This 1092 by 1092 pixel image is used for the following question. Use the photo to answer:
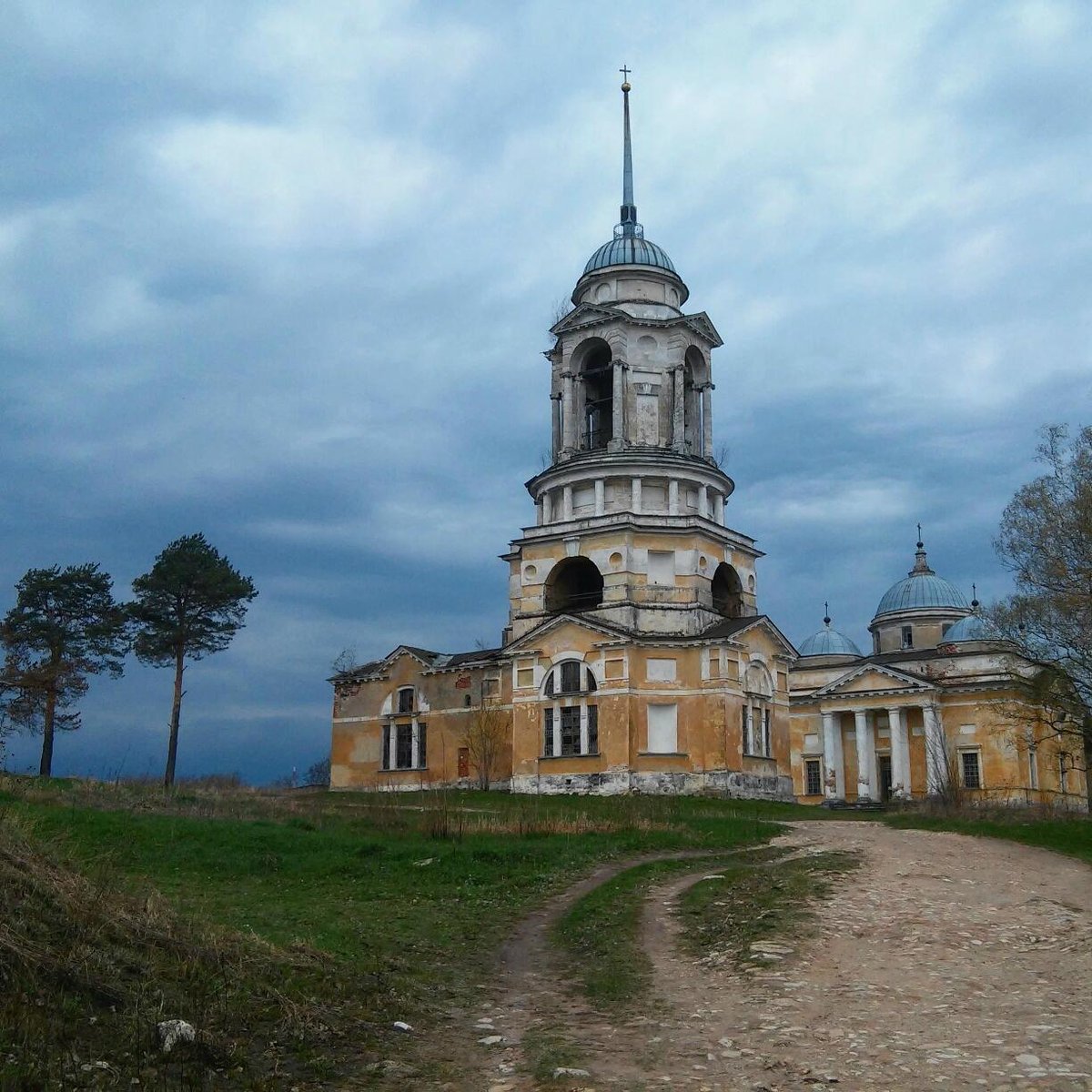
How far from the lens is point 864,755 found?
62.1m

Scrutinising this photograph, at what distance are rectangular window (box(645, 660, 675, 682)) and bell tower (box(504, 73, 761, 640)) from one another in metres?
1.32

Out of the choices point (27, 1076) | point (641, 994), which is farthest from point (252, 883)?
point (27, 1076)

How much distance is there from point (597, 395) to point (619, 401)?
3.56 metres

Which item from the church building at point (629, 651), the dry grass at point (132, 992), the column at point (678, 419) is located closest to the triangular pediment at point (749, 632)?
the church building at point (629, 651)

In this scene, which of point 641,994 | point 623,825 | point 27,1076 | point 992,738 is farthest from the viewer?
point 992,738

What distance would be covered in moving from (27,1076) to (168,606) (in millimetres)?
47434

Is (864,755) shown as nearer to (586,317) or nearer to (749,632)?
(749,632)

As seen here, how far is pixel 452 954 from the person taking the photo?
14.0 metres

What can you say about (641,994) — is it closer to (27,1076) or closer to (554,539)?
(27,1076)

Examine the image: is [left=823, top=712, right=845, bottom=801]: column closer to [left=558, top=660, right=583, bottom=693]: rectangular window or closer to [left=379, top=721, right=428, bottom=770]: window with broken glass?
[left=558, top=660, right=583, bottom=693]: rectangular window

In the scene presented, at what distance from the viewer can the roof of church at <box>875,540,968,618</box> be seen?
73062mm

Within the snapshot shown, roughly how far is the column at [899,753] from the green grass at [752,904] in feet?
132

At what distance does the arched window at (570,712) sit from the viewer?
45938 millimetres

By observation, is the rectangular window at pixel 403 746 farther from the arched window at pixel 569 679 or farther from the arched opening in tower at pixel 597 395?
the arched opening in tower at pixel 597 395
